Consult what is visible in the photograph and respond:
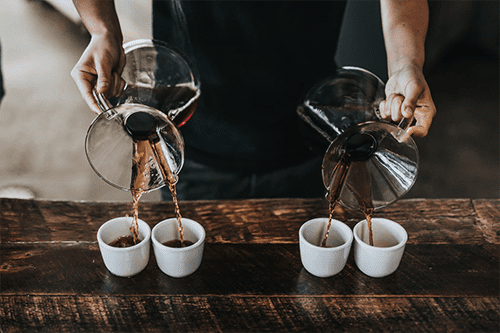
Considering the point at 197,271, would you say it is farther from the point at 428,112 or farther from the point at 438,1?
the point at 438,1

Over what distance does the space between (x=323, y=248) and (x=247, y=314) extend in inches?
8.7

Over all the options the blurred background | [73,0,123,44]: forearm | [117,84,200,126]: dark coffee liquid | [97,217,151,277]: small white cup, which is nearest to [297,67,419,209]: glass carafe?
Result: [117,84,200,126]: dark coffee liquid

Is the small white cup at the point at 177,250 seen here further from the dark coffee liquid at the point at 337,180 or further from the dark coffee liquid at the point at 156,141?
the dark coffee liquid at the point at 337,180

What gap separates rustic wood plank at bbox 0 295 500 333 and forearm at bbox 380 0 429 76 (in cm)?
65

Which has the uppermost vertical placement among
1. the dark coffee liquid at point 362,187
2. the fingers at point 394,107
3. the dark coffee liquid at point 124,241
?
the fingers at point 394,107

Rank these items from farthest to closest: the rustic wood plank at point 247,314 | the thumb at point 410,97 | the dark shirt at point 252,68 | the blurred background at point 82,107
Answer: the blurred background at point 82,107, the dark shirt at point 252,68, the thumb at point 410,97, the rustic wood plank at point 247,314

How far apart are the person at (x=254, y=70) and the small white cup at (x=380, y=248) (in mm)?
270

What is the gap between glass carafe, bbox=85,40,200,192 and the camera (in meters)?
0.93

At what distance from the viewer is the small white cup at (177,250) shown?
38.2 inches

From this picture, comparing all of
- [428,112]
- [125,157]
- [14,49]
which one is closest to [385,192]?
[428,112]

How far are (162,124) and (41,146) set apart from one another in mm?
2587

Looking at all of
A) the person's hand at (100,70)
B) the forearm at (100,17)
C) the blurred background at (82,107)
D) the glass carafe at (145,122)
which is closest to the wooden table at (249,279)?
the glass carafe at (145,122)

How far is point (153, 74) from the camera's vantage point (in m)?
1.08

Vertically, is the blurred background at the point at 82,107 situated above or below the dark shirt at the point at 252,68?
below
